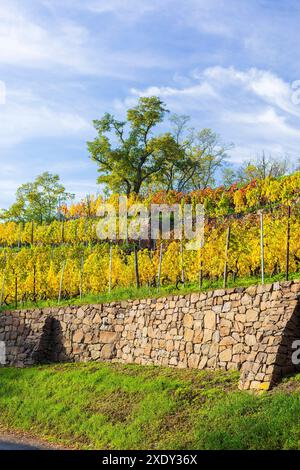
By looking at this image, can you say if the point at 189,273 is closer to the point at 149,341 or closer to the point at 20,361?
the point at 149,341

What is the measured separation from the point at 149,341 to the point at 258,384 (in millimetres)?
4487

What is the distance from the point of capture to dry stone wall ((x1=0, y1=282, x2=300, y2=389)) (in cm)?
1081

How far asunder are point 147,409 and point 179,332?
2934mm

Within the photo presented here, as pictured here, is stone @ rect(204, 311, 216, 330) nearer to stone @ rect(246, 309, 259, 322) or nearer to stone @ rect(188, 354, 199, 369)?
stone @ rect(188, 354, 199, 369)

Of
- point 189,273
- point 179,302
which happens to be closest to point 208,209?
point 189,273

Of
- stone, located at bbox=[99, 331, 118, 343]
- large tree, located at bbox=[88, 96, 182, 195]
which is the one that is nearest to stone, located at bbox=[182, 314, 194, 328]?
stone, located at bbox=[99, 331, 118, 343]

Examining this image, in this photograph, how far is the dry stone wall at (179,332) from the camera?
35.5 feet

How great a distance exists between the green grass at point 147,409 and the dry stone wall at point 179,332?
435mm

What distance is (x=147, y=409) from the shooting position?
1105 cm

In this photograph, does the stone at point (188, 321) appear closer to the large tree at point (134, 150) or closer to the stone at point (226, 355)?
the stone at point (226, 355)

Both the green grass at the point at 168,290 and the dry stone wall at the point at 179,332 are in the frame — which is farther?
the green grass at the point at 168,290

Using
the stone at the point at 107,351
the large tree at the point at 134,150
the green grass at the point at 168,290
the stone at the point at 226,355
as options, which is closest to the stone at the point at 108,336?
the stone at the point at 107,351

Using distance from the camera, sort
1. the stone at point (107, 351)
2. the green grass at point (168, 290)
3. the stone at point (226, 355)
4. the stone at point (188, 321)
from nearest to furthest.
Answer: the stone at point (226, 355) → the stone at point (188, 321) → the green grass at point (168, 290) → the stone at point (107, 351)

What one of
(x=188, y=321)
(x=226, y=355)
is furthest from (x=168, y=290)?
(x=226, y=355)
